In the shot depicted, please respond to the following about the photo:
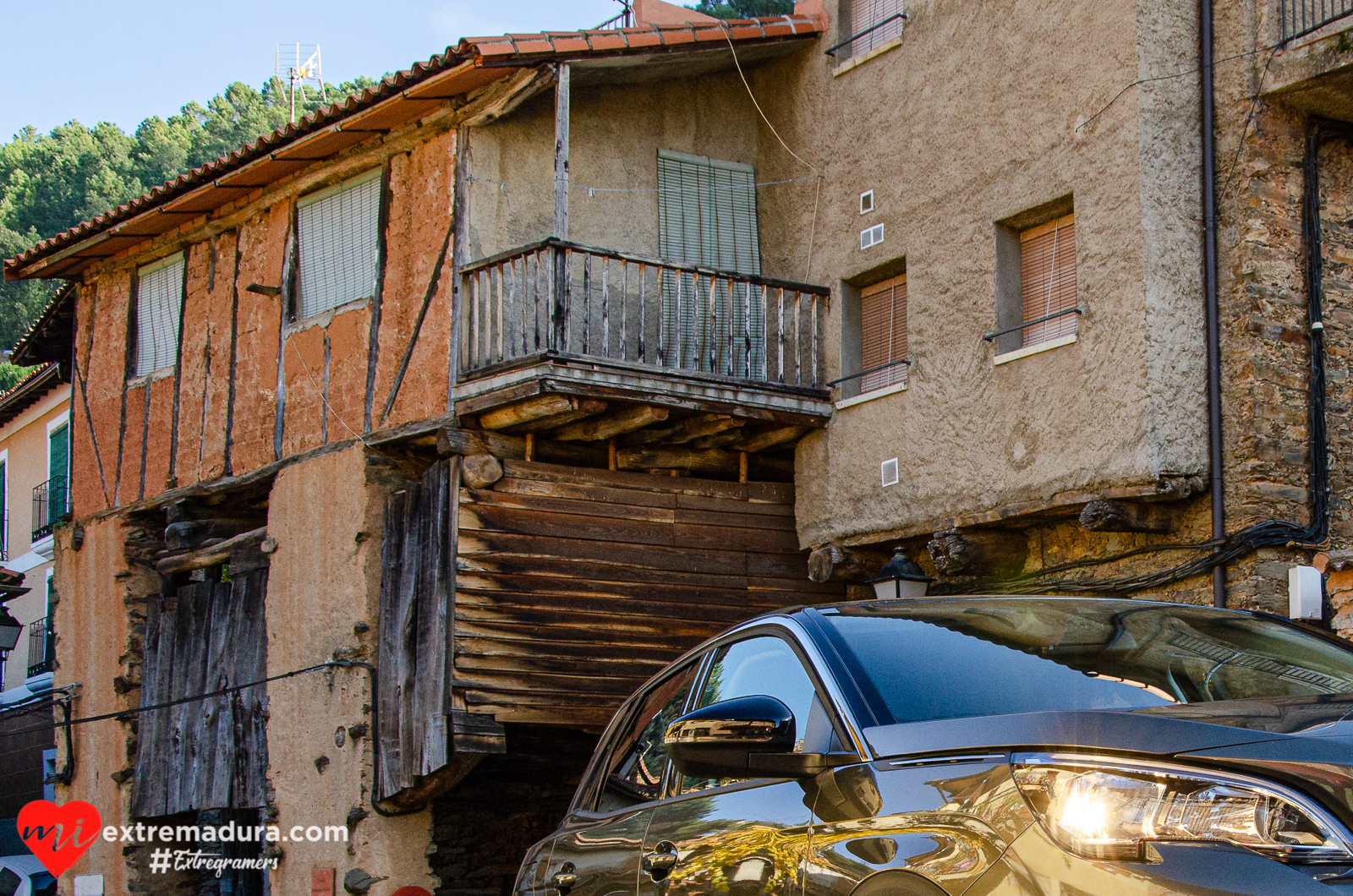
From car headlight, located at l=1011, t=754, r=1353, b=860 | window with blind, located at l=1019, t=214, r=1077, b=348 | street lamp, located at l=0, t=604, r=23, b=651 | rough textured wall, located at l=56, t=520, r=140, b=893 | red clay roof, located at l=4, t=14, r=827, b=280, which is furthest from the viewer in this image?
rough textured wall, located at l=56, t=520, r=140, b=893

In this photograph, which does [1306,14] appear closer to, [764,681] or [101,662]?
[764,681]

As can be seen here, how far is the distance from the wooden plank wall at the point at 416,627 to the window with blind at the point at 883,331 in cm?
368

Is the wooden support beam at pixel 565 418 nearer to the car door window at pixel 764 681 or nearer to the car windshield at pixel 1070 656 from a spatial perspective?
the car door window at pixel 764 681

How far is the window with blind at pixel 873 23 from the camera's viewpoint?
12.9 m

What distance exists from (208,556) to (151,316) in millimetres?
3073

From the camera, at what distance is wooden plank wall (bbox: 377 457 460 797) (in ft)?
40.3

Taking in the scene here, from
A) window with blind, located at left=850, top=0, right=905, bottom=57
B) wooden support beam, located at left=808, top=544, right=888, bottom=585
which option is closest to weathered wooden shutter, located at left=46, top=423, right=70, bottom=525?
wooden support beam, located at left=808, top=544, right=888, bottom=585

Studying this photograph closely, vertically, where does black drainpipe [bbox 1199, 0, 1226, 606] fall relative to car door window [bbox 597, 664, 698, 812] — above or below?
above

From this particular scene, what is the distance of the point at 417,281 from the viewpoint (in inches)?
520

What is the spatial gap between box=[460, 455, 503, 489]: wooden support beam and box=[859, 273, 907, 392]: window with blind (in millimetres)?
3294

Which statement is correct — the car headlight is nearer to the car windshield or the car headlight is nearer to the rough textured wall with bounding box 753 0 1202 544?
the car windshield

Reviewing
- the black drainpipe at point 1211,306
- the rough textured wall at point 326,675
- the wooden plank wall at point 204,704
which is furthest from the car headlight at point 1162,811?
the wooden plank wall at point 204,704

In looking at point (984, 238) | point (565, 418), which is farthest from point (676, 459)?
point (984, 238)

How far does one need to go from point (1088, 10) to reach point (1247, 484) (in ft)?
12.0
